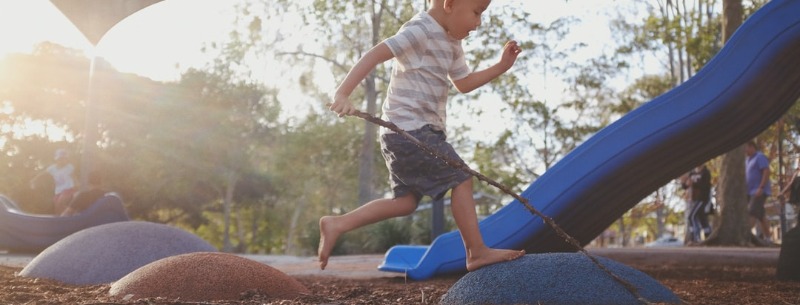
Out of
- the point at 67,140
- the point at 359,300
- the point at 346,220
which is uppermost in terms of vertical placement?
the point at 67,140

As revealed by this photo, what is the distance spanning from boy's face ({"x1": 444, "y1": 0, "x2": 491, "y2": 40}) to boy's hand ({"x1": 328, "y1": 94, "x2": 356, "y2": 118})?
0.69 metres

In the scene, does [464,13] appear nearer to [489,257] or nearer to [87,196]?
[489,257]

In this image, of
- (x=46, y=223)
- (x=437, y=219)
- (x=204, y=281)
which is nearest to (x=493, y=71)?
(x=204, y=281)

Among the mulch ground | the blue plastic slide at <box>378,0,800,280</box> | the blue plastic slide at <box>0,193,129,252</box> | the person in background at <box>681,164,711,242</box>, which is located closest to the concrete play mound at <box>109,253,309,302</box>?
the mulch ground

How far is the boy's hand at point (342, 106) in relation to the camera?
3.58 m

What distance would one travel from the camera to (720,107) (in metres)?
5.69

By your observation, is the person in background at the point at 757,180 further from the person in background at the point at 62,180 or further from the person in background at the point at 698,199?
the person in background at the point at 62,180

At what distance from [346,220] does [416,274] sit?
9.08 ft

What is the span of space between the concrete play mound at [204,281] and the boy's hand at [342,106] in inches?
49.2

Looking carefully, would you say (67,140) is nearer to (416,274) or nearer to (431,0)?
(416,274)

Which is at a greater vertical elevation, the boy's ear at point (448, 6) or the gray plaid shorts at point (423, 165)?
the boy's ear at point (448, 6)

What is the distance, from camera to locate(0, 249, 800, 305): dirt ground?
423 centimetres

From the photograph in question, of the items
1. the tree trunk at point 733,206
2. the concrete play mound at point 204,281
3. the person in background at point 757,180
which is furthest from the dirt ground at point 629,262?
the tree trunk at point 733,206

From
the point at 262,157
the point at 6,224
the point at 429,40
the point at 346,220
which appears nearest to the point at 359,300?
the point at 346,220
